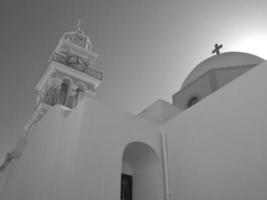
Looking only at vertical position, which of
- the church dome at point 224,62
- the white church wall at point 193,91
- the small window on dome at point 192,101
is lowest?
the small window on dome at point 192,101

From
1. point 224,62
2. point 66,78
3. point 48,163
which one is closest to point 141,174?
point 48,163

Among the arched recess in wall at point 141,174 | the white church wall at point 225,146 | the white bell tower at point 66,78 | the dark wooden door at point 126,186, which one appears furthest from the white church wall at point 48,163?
the white bell tower at point 66,78

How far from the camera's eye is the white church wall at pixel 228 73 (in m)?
8.09

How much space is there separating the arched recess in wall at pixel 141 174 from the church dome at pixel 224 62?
4.13 metres

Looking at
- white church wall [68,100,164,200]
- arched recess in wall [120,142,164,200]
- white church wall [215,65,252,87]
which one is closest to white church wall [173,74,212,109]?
white church wall [215,65,252,87]

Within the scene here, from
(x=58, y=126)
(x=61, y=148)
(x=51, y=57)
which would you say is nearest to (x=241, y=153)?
(x=61, y=148)

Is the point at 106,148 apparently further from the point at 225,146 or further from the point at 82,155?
the point at 225,146

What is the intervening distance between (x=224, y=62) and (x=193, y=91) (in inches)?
62.5

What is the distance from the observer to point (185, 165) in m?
5.59

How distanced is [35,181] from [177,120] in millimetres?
3760

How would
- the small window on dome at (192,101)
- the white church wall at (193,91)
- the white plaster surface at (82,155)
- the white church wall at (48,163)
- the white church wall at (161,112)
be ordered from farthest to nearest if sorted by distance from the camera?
the small window on dome at (192,101)
the white church wall at (193,91)
the white church wall at (161,112)
the white church wall at (48,163)
the white plaster surface at (82,155)

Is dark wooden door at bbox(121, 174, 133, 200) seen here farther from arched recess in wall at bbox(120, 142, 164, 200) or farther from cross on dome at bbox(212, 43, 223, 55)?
cross on dome at bbox(212, 43, 223, 55)

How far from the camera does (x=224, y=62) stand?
884cm

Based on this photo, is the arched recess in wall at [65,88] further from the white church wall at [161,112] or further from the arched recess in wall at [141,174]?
the arched recess in wall at [141,174]
